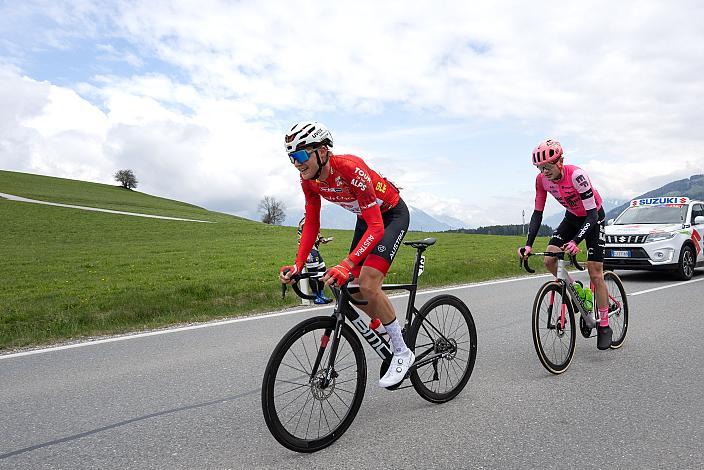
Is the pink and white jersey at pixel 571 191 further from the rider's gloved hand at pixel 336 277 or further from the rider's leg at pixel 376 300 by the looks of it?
the rider's gloved hand at pixel 336 277

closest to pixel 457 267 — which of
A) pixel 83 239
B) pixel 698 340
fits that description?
pixel 698 340

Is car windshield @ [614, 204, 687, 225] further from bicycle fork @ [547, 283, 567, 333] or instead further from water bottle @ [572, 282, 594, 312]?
bicycle fork @ [547, 283, 567, 333]

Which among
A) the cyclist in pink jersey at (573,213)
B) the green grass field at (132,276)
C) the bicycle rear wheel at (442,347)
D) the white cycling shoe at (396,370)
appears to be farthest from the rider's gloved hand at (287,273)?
the green grass field at (132,276)

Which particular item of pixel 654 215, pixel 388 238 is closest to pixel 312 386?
pixel 388 238

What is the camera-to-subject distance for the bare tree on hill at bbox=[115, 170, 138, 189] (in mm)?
114562

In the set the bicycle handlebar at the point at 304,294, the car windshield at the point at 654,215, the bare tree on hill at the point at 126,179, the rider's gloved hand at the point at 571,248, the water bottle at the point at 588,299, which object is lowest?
the water bottle at the point at 588,299

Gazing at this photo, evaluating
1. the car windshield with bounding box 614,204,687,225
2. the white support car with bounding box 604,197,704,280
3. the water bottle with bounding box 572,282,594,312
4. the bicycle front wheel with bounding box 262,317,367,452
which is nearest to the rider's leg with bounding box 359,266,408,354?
the bicycle front wheel with bounding box 262,317,367,452

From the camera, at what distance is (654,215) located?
13.6 metres

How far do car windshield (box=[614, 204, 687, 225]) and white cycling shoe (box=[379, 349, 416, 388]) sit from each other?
11.6 m

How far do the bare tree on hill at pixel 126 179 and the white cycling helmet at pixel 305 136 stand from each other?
4730 inches

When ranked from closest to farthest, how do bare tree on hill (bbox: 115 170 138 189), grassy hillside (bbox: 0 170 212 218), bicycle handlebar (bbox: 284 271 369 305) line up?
bicycle handlebar (bbox: 284 271 369 305), grassy hillside (bbox: 0 170 212 218), bare tree on hill (bbox: 115 170 138 189)

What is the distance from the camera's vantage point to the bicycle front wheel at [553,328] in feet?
16.7

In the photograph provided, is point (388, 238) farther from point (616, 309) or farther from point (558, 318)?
point (616, 309)

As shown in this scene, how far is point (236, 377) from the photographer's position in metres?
5.23
